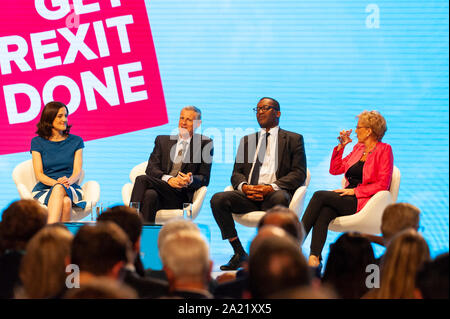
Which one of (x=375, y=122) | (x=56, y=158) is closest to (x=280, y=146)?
(x=375, y=122)

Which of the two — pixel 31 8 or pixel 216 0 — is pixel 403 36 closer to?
pixel 216 0

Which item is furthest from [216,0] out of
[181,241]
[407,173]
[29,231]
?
[181,241]

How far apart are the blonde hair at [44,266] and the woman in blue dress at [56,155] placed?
3004mm

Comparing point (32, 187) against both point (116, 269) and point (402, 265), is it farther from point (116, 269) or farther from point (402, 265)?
point (402, 265)

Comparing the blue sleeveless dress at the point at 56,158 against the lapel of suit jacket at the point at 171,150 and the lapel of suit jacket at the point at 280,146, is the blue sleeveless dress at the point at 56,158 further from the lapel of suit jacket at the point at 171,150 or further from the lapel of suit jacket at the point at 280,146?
the lapel of suit jacket at the point at 280,146

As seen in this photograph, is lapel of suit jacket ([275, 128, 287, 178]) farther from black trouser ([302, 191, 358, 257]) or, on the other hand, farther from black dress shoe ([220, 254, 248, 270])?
black dress shoe ([220, 254, 248, 270])

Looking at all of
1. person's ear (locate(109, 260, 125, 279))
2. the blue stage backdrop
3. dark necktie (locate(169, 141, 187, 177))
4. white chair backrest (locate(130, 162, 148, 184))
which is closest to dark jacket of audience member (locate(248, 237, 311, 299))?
person's ear (locate(109, 260, 125, 279))

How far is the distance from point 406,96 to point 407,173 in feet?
2.62

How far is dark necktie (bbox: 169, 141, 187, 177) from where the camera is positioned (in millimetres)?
5414

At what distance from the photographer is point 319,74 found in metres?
6.32

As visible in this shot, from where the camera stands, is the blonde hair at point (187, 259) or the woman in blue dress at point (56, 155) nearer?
the blonde hair at point (187, 259)

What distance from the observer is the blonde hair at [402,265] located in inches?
81.4

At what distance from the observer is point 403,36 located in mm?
6297

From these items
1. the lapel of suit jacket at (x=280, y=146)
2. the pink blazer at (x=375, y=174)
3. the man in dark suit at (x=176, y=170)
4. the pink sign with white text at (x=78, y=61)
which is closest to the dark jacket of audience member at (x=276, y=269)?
the pink blazer at (x=375, y=174)
